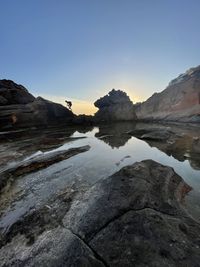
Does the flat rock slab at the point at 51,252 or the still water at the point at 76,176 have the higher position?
the flat rock slab at the point at 51,252

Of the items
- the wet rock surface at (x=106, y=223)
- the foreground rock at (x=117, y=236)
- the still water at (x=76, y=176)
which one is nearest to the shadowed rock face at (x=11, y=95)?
the still water at (x=76, y=176)

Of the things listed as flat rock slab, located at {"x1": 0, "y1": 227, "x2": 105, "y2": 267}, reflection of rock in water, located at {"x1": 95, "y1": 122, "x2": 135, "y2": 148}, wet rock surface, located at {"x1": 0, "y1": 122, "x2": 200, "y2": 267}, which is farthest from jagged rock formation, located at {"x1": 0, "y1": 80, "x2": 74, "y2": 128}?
flat rock slab, located at {"x1": 0, "y1": 227, "x2": 105, "y2": 267}

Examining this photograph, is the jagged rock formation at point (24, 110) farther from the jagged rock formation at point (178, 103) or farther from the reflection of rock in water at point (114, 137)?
the jagged rock formation at point (178, 103)

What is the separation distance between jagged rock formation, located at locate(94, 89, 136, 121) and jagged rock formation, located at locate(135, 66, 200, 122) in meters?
9.88

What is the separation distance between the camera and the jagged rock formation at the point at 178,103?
5788cm

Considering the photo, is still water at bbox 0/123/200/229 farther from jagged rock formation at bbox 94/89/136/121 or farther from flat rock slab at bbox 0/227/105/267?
jagged rock formation at bbox 94/89/136/121

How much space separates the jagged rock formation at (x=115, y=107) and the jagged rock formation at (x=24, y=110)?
14855 mm

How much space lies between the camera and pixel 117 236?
4.14m

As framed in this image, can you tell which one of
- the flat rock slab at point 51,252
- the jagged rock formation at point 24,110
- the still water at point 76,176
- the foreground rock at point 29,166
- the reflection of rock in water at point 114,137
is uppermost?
the jagged rock formation at point 24,110

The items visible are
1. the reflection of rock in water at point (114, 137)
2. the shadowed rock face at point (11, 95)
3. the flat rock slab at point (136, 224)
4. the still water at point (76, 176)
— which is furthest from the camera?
the shadowed rock face at point (11, 95)

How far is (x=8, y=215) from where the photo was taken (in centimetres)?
618

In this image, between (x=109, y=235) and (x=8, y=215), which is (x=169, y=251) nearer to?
(x=109, y=235)

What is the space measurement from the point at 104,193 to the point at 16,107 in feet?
132

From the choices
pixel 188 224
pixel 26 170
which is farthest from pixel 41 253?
pixel 26 170
